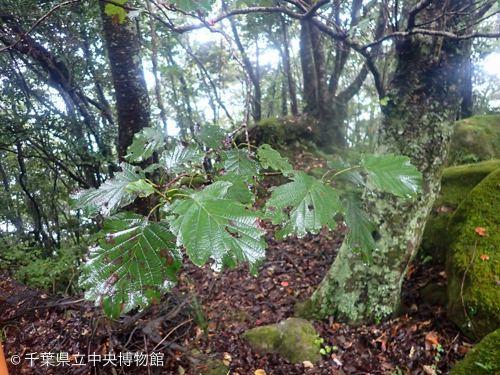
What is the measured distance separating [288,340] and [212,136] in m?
2.31

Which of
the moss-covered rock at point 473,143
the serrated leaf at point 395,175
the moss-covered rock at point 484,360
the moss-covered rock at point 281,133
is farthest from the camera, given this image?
the moss-covered rock at point 281,133

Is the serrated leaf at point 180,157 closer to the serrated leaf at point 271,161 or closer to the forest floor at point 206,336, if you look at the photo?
the serrated leaf at point 271,161

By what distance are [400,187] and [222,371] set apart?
238 centimetres

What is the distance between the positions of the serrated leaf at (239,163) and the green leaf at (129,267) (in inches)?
14.0

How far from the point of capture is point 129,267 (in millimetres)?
882

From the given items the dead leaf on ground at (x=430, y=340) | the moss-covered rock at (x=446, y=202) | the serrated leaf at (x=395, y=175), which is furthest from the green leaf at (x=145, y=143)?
the moss-covered rock at (x=446, y=202)

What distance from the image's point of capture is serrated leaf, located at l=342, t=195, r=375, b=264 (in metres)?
1.14

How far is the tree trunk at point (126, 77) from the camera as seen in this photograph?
303 centimetres

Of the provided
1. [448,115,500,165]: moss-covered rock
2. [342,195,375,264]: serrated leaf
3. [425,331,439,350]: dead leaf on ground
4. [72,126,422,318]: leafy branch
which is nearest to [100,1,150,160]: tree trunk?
[72,126,422,318]: leafy branch

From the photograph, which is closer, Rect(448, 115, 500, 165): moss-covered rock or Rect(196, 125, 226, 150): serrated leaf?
Rect(196, 125, 226, 150): serrated leaf

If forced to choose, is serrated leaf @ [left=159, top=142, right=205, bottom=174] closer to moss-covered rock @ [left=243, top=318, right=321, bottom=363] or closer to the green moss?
moss-covered rock @ [left=243, top=318, right=321, bottom=363]

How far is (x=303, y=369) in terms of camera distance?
98.7 inches

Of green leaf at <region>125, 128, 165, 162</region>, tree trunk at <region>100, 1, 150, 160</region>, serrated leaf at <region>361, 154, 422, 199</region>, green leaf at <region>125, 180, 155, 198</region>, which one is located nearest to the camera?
green leaf at <region>125, 180, 155, 198</region>

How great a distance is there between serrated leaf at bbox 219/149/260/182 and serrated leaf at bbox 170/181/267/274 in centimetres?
26
